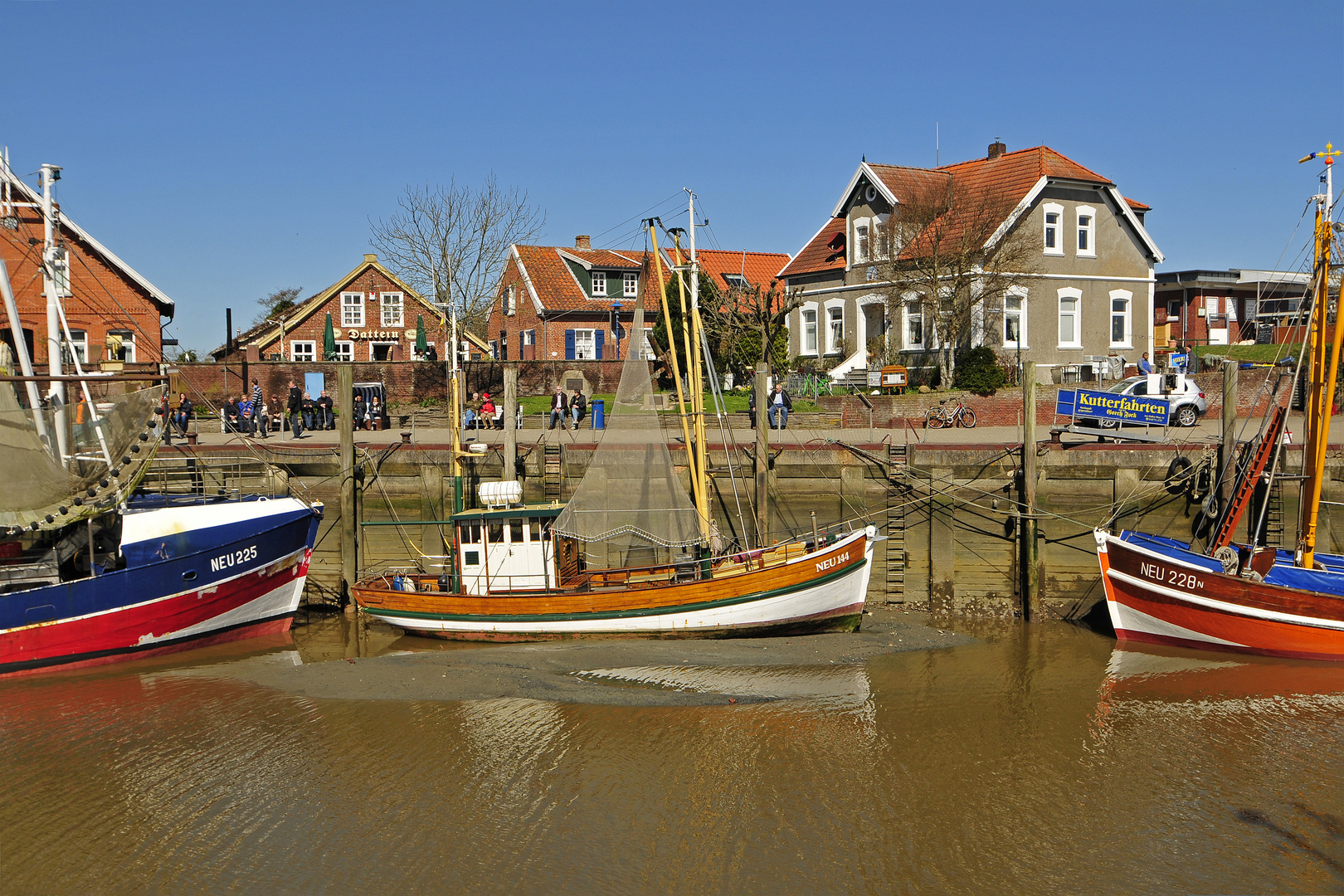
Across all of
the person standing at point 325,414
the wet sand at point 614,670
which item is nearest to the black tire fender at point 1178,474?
the wet sand at point 614,670

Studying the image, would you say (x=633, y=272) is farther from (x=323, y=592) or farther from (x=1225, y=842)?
(x=1225, y=842)

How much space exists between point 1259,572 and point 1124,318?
20.3 meters

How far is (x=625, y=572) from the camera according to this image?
18016 millimetres

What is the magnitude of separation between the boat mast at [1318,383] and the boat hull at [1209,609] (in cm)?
137

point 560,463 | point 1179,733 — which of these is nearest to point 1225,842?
point 1179,733

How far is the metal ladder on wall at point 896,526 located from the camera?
1867 centimetres

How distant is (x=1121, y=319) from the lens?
113 feet

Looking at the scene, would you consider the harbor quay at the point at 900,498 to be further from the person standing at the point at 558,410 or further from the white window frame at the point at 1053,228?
the white window frame at the point at 1053,228

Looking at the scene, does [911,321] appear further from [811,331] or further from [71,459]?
[71,459]

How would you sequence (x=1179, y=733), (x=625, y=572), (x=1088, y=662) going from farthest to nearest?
(x=625, y=572) < (x=1088, y=662) < (x=1179, y=733)

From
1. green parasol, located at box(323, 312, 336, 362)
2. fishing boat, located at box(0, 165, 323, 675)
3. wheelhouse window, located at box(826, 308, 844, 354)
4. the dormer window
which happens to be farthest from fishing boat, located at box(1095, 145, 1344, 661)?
green parasol, located at box(323, 312, 336, 362)

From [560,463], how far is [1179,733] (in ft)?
39.9

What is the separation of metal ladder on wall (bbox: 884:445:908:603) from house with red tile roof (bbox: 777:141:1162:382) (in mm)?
12879

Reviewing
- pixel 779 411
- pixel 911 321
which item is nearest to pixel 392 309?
pixel 911 321
